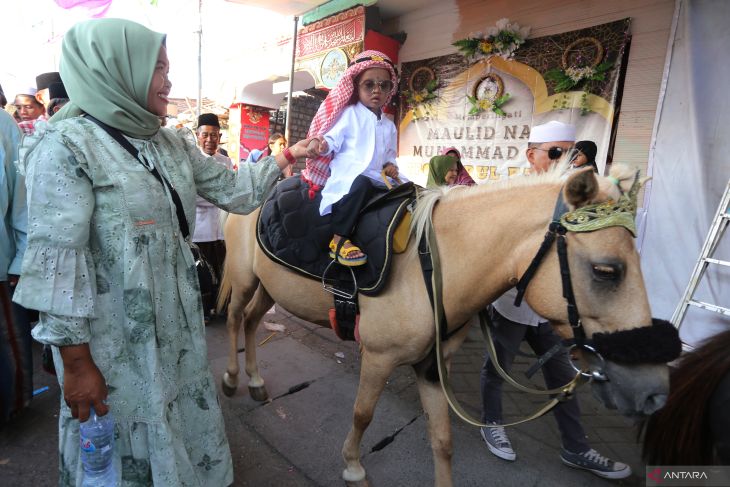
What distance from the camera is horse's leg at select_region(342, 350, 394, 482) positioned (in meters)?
1.87

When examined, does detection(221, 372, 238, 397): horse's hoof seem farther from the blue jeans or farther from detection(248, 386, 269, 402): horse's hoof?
the blue jeans

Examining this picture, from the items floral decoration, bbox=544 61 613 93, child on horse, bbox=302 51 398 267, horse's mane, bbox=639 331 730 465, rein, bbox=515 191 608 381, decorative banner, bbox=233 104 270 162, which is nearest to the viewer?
rein, bbox=515 191 608 381

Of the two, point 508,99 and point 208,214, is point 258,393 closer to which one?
point 208,214

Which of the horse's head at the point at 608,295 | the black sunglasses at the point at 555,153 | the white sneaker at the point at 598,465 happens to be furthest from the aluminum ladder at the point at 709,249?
the horse's head at the point at 608,295

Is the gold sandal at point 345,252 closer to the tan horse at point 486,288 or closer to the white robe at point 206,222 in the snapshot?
the tan horse at point 486,288

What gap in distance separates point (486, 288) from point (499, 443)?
1.41m

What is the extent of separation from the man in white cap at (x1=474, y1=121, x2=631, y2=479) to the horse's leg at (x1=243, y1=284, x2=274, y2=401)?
1.68m

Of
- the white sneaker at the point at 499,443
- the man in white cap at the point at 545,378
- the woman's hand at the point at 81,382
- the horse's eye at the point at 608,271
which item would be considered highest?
the horse's eye at the point at 608,271

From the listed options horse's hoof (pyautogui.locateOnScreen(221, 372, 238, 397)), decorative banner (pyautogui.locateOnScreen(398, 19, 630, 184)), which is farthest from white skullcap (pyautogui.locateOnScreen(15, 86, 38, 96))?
decorative banner (pyautogui.locateOnScreen(398, 19, 630, 184))

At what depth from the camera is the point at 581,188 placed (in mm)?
1302

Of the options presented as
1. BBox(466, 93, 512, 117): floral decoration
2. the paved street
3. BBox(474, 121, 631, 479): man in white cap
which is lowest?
the paved street

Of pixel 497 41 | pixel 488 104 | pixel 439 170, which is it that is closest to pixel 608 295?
pixel 439 170

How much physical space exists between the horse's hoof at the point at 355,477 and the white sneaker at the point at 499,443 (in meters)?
0.90

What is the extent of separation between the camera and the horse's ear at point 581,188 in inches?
50.3
